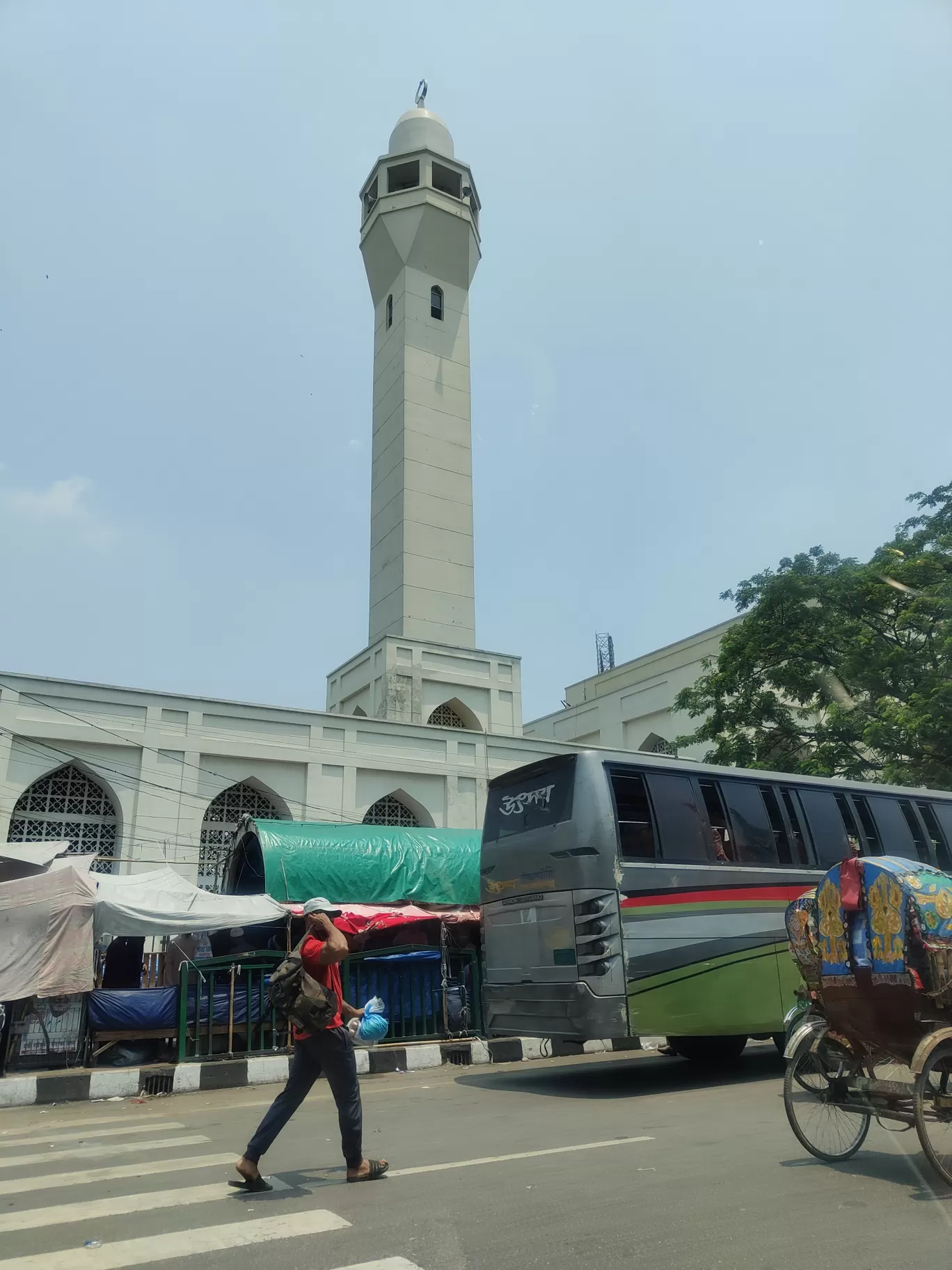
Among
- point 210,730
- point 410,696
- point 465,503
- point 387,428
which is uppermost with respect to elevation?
point 387,428

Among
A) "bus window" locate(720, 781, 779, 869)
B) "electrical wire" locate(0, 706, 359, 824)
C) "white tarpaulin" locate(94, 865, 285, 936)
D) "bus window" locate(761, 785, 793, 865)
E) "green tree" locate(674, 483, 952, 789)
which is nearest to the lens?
"bus window" locate(720, 781, 779, 869)

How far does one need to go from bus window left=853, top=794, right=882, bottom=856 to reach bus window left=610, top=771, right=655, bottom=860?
3.67m

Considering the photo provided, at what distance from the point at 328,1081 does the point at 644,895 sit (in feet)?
15.0

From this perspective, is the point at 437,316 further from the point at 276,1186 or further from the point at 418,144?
the point at 276,1186

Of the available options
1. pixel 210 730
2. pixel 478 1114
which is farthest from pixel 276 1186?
pixel 210 730

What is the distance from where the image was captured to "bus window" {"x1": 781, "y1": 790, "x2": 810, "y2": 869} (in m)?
10.8

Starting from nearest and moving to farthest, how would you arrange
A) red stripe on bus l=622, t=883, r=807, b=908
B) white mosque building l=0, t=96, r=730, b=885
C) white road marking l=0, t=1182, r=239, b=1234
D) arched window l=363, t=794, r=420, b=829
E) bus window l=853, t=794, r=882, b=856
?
white road marking l=0, t=1182, r=239, b=1234 → red stripe on bus l=622, t=883, r=807, b=908 → bus window l=853, t=794, r=882, b=856 → white mosque building l=0, t=96, r=730, b=885 → arched window l=363, t=794, r=420, b=829

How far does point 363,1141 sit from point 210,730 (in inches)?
688

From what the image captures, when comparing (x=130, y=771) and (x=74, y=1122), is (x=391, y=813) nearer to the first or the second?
(x=130, y=771)

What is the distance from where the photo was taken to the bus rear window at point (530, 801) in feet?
31.5

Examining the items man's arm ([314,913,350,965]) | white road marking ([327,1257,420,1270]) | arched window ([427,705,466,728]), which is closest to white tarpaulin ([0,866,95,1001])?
man's arm ([314,913,350,965])

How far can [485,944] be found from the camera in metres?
10.5

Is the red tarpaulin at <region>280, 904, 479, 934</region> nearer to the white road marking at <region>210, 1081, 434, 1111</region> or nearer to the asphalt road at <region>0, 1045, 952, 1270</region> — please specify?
the white road marking at <region>210, 1081, 434, 1111</region>

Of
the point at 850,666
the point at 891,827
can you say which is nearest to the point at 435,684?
the point at 850,666
